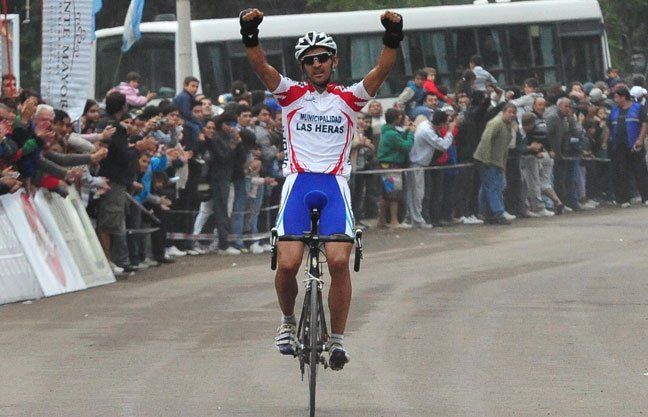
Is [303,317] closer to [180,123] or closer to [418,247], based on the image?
[180,123]

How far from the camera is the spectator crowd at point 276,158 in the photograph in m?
18.8

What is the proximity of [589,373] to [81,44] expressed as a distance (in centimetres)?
977

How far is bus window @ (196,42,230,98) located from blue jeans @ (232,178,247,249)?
1147 cm

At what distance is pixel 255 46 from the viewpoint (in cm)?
1034

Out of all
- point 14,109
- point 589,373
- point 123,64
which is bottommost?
point 589,373

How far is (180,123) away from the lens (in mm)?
21594

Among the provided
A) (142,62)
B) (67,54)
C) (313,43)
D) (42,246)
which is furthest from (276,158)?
(313,43)

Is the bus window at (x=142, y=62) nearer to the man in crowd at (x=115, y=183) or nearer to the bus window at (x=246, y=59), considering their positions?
the bus window at (x=246, y=59)

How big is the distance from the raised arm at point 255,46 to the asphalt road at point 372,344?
1794 mm

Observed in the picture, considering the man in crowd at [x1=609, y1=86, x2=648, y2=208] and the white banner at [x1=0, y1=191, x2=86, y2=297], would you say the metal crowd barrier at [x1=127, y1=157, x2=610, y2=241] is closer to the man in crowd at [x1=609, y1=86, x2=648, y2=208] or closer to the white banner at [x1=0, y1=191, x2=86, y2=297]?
the white banner at [x1=0, y1=191, x2=86, y2=297]

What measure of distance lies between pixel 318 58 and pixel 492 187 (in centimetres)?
1776

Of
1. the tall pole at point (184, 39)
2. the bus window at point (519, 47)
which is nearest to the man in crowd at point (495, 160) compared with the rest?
the tall pole at point (184, 39)

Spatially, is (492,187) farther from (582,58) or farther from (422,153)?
(582,58)

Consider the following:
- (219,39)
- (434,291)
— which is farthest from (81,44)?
(219,39)
